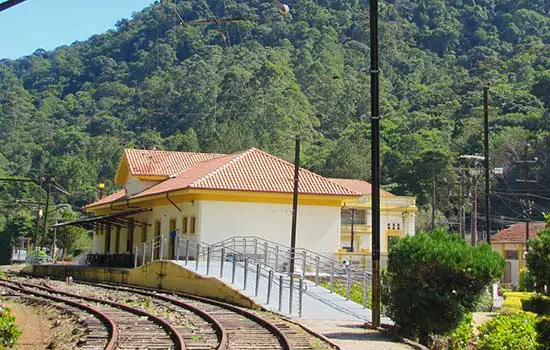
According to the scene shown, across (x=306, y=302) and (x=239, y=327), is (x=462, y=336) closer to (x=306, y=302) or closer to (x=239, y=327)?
(x=239, y=327)

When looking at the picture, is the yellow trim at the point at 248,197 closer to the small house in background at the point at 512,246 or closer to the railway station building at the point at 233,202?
the railway station building at the point at 233,202

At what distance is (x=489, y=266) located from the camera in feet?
55.1

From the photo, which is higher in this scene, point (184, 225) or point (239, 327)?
point (184, 225)

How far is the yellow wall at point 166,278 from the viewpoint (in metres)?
25.0

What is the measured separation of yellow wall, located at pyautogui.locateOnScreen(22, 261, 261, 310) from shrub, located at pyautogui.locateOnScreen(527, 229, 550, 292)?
9.22m

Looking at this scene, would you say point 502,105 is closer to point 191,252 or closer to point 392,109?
point 392,109

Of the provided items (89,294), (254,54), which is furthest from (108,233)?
(254,54)

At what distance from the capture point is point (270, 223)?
37000 millimetres

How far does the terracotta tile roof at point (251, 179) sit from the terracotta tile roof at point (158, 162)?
2408 millimetres

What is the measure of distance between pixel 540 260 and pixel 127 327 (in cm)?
822

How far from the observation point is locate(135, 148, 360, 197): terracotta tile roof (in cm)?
3634

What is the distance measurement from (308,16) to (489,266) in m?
148

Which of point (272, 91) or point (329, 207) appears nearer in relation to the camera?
point (329, 207)

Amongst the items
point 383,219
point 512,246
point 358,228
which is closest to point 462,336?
point 512,246
